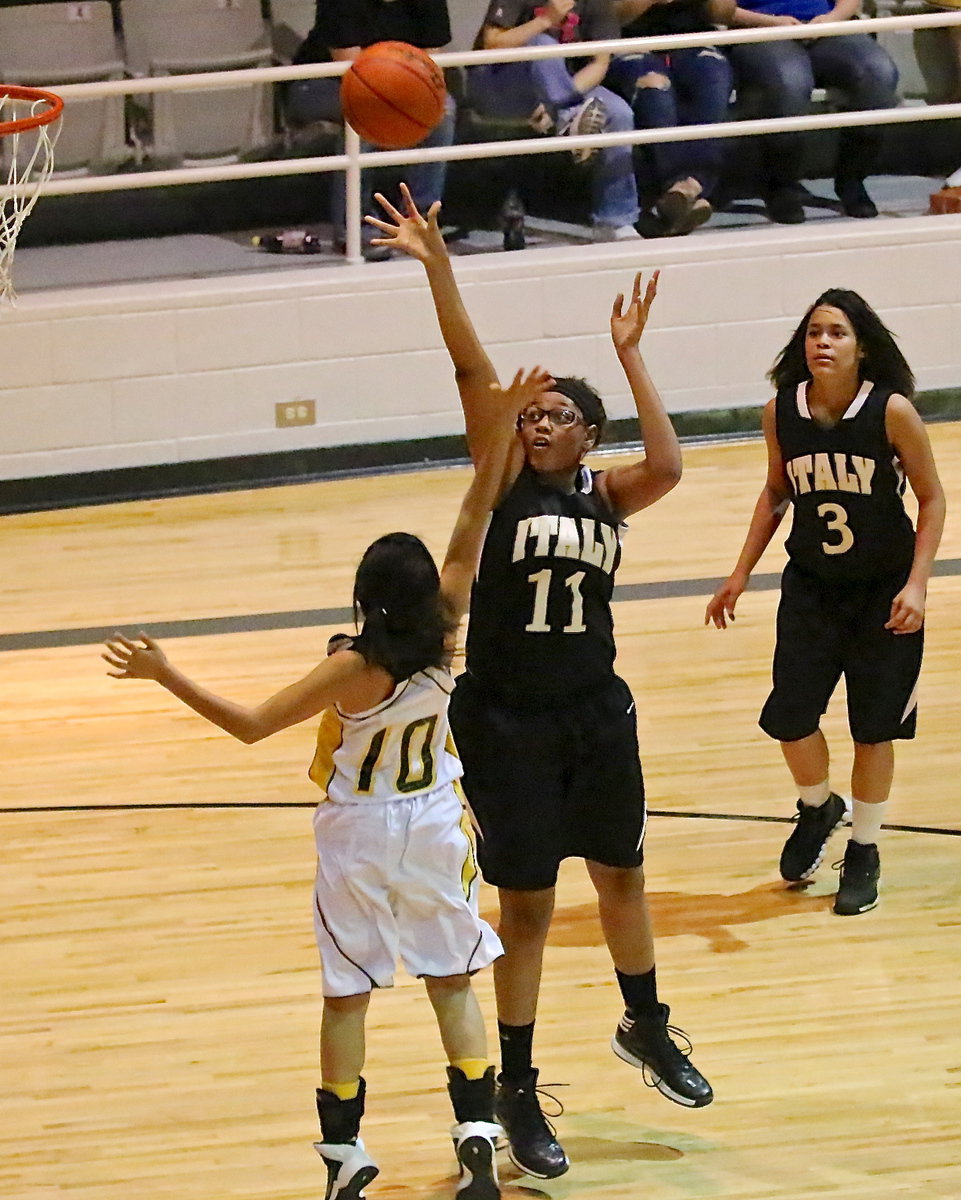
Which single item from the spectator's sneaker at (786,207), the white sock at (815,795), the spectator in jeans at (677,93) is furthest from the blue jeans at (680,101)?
the white sock at (815,795)

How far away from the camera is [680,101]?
895cm

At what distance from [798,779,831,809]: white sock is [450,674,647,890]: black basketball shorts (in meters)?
1.22

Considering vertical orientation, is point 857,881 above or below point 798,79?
below

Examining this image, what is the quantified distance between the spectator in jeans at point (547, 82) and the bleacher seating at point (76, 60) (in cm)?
178

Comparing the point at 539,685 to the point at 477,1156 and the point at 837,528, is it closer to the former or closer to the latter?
the point at 477,1156

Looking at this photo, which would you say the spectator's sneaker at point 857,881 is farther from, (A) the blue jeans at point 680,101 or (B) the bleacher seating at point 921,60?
(B) the bleacher seating at point 921,60

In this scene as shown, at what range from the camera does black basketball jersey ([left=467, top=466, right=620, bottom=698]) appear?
368 centimetres

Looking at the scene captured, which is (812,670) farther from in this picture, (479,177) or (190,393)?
(479,177)

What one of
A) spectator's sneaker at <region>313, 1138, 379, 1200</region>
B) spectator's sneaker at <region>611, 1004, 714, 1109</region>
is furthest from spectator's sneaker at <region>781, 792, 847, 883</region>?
spectator's sneaker at <region>313, 1138, 379, 1200</region>

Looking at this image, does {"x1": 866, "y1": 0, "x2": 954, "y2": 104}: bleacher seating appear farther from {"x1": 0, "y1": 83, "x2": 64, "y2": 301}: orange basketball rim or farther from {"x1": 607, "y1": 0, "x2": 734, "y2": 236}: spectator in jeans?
{"x1": 0, "y1": 83, "x2": 64, "y2": 301}: orange basketball rim

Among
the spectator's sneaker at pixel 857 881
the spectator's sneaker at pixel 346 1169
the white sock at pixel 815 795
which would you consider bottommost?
the spectator's sneaker at pixel 857 881

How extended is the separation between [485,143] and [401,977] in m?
5.13

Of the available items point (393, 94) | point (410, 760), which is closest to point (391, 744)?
point (410, 760)

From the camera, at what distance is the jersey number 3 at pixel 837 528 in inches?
181
